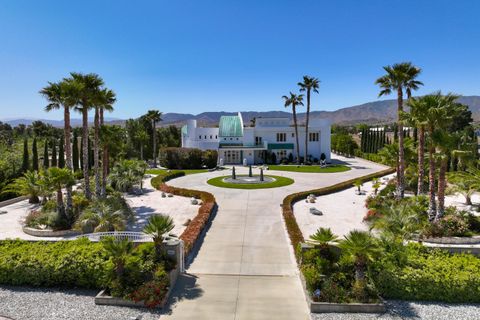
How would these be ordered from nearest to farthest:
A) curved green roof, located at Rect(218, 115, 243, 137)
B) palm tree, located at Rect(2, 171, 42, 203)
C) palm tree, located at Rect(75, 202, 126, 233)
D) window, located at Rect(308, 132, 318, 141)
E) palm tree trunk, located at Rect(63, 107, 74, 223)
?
1. palm tree, located at Rect(75, 202, 126, 233)
2. palm tree trunk, located at Rect(63, 107, 74, 223)
3. palm tree, located at Rect(2, 171, 42, 203)
4. window, located at Rect(308, 132, 318, 141)
5. curved green roof, located at Rect(218, 115, 243, 137)

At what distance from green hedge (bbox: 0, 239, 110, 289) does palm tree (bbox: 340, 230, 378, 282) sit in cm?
830

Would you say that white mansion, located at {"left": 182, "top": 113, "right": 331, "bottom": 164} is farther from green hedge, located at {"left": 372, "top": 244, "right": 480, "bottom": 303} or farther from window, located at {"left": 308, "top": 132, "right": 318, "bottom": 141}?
green hedge, located at {"left": 372, "top": 244, "right": 480, "bottom": 303}

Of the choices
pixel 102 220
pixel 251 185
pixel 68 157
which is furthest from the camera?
pixel 251 185

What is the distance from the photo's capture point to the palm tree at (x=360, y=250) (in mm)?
9884

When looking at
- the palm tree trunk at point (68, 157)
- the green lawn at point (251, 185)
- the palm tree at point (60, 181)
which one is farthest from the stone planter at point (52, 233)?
the green lawn at point (251, 185)

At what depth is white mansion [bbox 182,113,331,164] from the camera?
54.6m

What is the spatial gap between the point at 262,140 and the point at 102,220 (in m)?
41.6

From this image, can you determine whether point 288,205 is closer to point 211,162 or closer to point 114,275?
point 114,275

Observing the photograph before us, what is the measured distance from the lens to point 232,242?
1566cm

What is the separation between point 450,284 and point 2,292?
1502 cm

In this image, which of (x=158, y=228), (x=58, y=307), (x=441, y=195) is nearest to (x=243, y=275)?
(x=158, y=228)

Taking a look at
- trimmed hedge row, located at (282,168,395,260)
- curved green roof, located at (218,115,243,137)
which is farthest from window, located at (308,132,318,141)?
trimmed hedge row, located at (282,168,395,260)

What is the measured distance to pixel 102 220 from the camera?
16.5m

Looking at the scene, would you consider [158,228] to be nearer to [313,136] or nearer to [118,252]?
[118,252]
